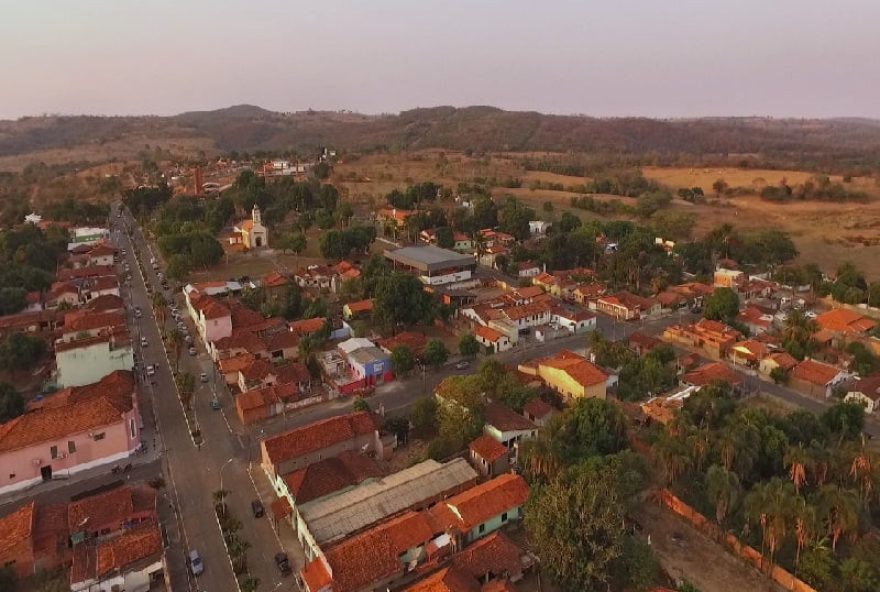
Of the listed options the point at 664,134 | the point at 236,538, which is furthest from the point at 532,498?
the point at 664,134

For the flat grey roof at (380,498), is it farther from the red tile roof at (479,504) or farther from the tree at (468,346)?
the tree at (468,346)

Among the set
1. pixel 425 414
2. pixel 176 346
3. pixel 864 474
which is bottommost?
pixel 176 346

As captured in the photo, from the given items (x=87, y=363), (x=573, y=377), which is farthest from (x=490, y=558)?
(x=87, y=363)

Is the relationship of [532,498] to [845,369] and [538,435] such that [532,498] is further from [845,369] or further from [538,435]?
[845,369]

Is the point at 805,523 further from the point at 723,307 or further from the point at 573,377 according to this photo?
the point at 723,307

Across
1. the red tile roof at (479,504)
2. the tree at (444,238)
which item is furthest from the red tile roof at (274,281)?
the red tile roof at (479,504)

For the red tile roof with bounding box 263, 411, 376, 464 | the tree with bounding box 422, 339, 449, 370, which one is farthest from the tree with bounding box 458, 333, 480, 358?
the red tile roof with bounding box 263, 411, 376, 464
